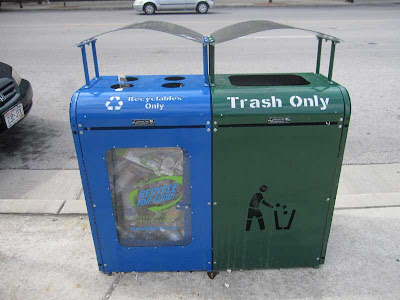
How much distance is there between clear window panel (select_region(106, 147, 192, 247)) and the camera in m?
2.29

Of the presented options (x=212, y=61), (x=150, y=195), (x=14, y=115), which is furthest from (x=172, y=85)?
(x=14, y=115)

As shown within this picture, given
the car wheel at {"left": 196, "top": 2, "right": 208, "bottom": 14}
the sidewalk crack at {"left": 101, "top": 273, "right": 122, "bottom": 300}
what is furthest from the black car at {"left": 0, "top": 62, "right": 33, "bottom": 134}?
the car wheel at {"left": 196, "top": 2, "right": 208, "bottom": 14}

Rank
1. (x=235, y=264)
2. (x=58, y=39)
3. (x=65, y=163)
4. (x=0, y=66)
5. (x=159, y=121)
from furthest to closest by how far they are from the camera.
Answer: (x=58, y=39) → (x=0, y=66) → (x=65, y=163) → (x=235, y=264) → (x=159, y=121)

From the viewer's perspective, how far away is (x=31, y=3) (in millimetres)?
22859

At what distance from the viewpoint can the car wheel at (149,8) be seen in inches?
647

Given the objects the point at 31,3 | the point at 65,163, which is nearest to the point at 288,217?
the point at 65,163

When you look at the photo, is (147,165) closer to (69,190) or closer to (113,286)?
(113,286)

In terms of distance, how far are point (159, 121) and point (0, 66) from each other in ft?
11.4

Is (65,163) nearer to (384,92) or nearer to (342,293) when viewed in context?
(342,293)

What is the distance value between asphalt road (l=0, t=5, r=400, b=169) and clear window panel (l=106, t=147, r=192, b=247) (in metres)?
1.86

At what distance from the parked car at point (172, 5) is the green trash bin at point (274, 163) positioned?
14851mm

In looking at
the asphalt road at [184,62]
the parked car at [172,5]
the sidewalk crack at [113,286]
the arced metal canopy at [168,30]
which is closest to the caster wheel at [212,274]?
the sidewalk crack at [113,286]

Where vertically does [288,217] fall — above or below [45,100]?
above

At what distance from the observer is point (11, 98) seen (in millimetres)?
4188
